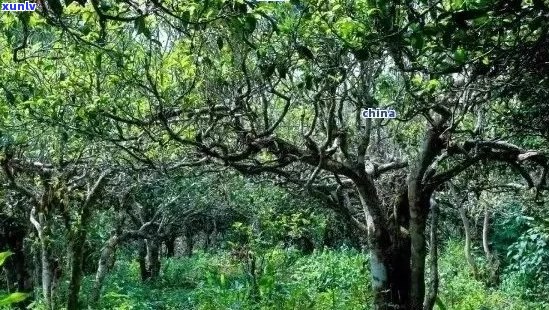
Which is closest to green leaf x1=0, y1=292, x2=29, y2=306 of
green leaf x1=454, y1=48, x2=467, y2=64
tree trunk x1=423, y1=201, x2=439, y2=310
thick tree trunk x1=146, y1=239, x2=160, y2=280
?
green leaf x1=454, y1=48, x2=467, y2=64

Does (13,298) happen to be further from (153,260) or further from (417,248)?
(153,260)

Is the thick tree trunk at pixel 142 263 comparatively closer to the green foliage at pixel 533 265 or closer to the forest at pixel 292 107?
the forest at pixel 292 107

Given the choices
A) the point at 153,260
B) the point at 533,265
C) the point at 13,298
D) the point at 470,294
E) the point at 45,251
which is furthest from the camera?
the point at 153,260

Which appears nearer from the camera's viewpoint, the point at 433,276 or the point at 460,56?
the point at 460,56

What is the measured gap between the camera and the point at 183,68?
6.14 m

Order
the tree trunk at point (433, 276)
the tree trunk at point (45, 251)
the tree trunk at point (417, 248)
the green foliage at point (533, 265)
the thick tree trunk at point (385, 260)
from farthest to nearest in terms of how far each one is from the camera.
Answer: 1. the green foliage at point (533, 265)
2. the tree trunk at point (45, 251)
3. the tree trunk at point (433, 276)
4. the thick tree trunk at point (385, 260)
5. the tree trunk at point (417, 248)

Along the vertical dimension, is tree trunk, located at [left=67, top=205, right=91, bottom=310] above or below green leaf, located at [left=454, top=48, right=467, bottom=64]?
below

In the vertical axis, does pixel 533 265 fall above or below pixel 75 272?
below

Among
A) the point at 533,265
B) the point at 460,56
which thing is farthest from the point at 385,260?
the point at 533,265

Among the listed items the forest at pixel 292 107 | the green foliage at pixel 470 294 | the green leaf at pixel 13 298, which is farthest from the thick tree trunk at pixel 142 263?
the green leaf at pixel 13 298

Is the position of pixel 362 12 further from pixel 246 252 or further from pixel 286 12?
pixel 246 252

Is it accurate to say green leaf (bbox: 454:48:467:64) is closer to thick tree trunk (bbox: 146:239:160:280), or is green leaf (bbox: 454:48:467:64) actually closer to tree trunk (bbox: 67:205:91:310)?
tree trunk (bbox: 67:205:91:310)

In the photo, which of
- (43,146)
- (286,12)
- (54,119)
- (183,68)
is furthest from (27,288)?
(286,12)

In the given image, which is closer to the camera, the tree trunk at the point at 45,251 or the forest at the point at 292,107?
the forest at the point at 292,107
